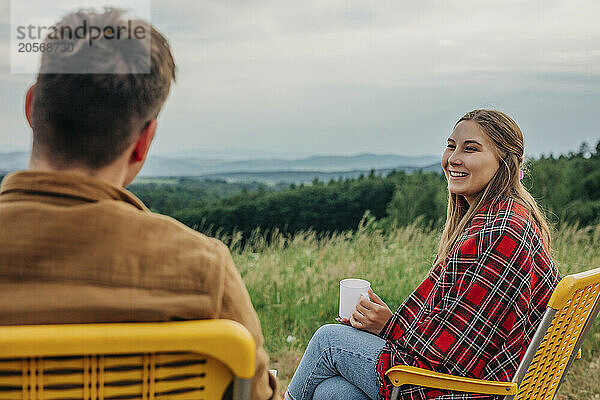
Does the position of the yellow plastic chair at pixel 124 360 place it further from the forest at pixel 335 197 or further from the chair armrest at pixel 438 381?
the forest at pixel 335 197

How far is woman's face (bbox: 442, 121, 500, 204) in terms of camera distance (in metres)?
1.95

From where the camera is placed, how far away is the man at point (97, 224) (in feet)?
2.84

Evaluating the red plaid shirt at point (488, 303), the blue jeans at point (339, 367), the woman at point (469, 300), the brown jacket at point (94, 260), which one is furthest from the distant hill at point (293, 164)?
the brown jacket at point (94, 260)

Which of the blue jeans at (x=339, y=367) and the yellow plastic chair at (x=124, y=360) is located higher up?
the yellow plastic chair at (x=124, y=360)

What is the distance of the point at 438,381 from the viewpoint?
5.49 ft

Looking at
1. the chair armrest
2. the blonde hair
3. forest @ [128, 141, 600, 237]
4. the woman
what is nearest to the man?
the chair armrest

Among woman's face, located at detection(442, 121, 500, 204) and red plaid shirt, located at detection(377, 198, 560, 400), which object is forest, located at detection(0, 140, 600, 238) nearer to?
woman's face, located at detection(442, 121, 500, 204)

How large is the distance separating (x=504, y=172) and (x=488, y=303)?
49 centimetres

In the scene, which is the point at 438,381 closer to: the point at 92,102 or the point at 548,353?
the point at 548,353

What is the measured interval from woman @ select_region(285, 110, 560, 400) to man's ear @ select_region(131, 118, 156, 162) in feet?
3.56

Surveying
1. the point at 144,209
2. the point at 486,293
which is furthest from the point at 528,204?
the point at 144,209

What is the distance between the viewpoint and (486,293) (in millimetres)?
1688

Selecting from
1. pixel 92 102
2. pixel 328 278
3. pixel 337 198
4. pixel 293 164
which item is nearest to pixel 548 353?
pixel 92 102

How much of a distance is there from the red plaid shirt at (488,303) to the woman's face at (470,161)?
196 mm
